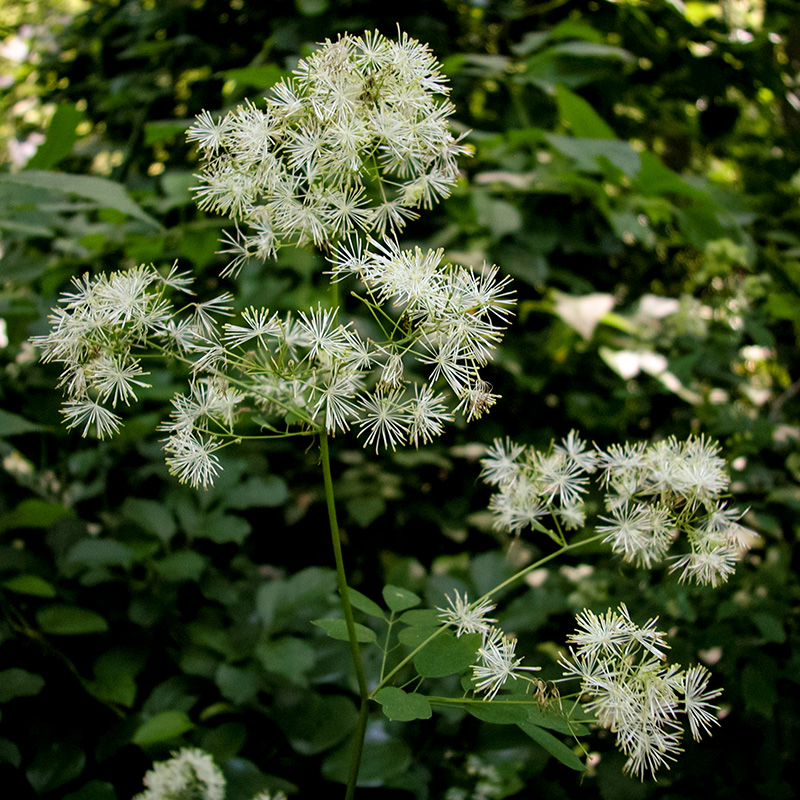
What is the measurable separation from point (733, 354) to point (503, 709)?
4.01ft

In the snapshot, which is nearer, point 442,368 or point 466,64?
point 442,368

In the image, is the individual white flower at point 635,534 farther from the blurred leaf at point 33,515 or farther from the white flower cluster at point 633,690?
the blurred leaf at point 33,515

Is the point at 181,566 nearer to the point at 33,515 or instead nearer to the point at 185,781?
the point at 33,515

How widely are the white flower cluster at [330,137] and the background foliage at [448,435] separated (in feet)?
1.39

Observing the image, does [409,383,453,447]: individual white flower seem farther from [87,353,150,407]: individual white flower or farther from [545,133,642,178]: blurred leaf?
[545,133,642,178]: blurred leaf

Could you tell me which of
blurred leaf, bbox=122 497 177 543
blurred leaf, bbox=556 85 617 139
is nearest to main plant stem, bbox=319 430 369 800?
blurred leaf, bbox=122 497 177 543

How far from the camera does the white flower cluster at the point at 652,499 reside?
627mm

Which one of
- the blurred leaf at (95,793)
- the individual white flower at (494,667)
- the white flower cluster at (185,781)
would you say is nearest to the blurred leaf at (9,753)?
the blurred leaf at (95,793)

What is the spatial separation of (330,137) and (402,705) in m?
0.47

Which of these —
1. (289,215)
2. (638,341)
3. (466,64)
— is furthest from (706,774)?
(466,64)

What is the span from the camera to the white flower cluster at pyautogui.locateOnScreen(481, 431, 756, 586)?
2.06 ft

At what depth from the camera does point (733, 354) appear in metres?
1.50

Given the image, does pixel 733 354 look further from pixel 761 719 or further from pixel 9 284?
pixel 9 284

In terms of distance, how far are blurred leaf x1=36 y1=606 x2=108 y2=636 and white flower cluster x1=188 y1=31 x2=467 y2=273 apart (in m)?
0.71
